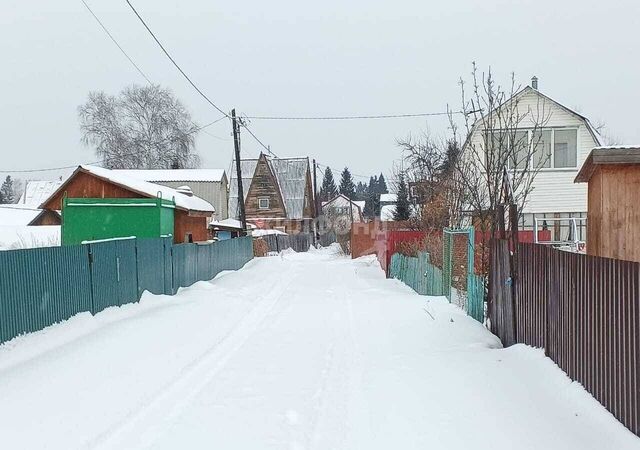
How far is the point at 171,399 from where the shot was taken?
6.13 m

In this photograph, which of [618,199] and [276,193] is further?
[276,193]

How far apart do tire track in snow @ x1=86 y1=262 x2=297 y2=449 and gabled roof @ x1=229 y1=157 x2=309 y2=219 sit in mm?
57777

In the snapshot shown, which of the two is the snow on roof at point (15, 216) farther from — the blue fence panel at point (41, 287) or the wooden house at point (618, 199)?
the wooden house at point (618, 199)

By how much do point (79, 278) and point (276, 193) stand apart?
187ft

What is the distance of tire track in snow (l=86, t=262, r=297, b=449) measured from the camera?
4977mm

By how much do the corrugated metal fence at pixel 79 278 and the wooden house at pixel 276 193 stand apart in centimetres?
5032

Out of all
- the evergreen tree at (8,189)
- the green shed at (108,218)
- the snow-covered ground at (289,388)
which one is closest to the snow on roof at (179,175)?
the green shed at (108,218)

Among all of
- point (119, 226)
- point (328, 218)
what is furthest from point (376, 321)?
point (328, 218)

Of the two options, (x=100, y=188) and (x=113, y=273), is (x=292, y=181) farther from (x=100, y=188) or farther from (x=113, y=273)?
(x=113, y=273)

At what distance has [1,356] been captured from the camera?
291 inches

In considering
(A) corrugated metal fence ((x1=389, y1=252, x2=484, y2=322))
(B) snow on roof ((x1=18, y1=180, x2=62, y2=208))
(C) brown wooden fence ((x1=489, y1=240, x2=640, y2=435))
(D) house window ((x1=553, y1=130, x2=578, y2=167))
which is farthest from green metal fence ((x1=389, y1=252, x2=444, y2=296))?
(B) snow on roof ((x1=18, y1=180, x2=62, y2=208))

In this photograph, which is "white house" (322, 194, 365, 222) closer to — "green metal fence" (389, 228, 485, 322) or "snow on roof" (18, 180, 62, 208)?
"snow on roof" (18, 180, 62, 208)

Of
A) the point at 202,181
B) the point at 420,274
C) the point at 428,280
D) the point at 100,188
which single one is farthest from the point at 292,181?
the point at 428,280

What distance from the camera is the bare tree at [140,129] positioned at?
5988cm
